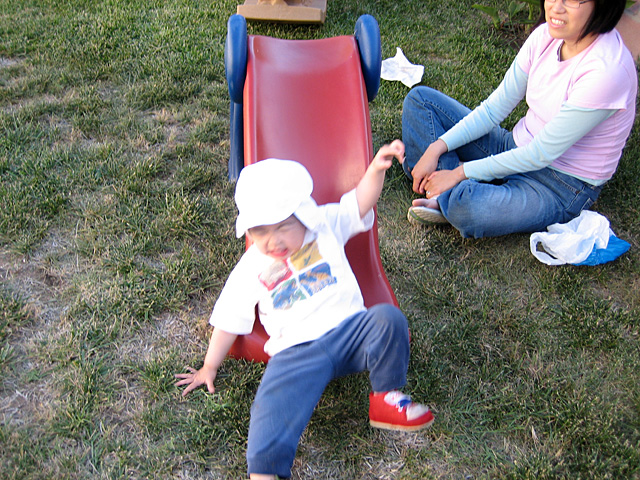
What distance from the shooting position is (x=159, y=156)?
119 inches

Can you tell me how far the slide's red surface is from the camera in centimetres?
238

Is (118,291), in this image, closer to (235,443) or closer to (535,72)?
(235,443)

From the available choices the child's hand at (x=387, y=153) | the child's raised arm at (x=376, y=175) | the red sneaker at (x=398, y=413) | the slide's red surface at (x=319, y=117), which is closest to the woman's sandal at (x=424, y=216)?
the slide's red surface at (x=319, y=117)

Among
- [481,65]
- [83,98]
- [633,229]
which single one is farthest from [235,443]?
[481,65]

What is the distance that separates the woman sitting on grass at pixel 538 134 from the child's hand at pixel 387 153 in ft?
2.71

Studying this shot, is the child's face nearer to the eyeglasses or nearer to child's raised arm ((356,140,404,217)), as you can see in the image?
child's raised arm ((356,140,404,217))

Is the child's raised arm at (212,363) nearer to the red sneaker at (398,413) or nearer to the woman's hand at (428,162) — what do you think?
the red sneaker at (398,413)

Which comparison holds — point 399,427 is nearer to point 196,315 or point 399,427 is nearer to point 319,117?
point 196,315

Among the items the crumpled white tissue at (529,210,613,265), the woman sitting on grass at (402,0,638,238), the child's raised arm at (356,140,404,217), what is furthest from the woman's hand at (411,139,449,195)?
the child's raised arm at (356,140,404,217)

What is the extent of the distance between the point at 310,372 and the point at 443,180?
1.27 m

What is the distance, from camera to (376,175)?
190cm

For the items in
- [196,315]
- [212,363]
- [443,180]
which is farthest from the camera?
[443,180]

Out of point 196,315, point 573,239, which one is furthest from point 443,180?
point 196,315

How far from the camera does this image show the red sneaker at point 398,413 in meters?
1.82
